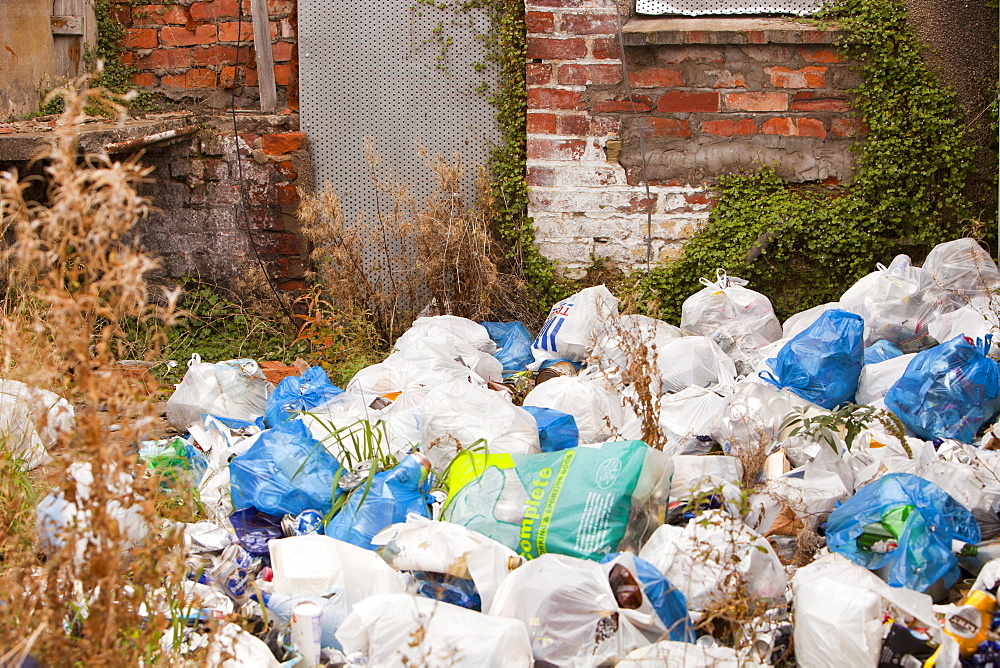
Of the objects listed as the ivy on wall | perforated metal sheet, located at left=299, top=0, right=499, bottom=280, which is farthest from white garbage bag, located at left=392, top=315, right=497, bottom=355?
the ivy on wall

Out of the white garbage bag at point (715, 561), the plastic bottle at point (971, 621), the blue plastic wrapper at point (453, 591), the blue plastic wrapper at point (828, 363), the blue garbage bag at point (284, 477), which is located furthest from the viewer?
the blue plastic wrapper at point (828, 363)

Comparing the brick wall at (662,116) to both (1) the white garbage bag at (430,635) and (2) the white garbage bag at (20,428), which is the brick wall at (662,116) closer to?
(2) the white garbage bag at (20,428)

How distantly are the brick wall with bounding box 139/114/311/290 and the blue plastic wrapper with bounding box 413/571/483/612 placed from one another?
2.76 m

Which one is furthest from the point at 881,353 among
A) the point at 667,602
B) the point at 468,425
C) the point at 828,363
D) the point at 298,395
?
the point at 298,395

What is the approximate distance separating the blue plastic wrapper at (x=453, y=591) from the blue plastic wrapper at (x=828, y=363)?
164cm

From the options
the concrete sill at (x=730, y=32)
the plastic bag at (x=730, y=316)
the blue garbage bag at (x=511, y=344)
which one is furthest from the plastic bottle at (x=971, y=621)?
the concrete sill at (x=730, y=32)

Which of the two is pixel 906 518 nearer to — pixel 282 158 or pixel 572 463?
pixel 572 463

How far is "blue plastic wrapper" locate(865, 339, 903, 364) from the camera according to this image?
134 inches

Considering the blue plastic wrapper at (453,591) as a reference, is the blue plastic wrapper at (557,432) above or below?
above

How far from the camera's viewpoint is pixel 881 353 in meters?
3.41

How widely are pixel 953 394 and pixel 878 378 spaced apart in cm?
37

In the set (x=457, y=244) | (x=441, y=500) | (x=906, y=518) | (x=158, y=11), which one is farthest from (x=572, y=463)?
(x=158, y=11)

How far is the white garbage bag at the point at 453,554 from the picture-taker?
6.66ft

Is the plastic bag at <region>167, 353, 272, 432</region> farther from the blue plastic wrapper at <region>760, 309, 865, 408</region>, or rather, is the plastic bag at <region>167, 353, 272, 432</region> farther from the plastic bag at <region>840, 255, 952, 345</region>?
the plastic bag at <region>840, 255, 952, 345</region>
